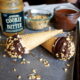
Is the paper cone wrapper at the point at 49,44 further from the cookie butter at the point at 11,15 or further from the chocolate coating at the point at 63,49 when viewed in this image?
the cookie butter at the point at 11,15

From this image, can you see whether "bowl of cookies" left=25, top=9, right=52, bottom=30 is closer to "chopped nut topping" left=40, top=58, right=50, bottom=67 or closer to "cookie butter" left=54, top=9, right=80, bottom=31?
"cookie butter" left=54, top=9, right=80, bottom=31

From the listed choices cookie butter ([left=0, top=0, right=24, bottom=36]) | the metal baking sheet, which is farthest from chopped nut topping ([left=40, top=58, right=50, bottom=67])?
cookie butter ([left=0, top=0, right=24, bottom=36])

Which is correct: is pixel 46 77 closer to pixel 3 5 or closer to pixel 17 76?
pixel 17 76

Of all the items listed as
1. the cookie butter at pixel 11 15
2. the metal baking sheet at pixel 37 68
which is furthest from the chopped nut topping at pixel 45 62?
the cookie butter at pixel 11 15

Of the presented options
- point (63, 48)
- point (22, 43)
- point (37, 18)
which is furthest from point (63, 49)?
point (37, 18)

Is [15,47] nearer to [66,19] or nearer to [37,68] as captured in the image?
[37,68]

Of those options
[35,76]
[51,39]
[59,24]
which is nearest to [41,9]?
[59,24]
